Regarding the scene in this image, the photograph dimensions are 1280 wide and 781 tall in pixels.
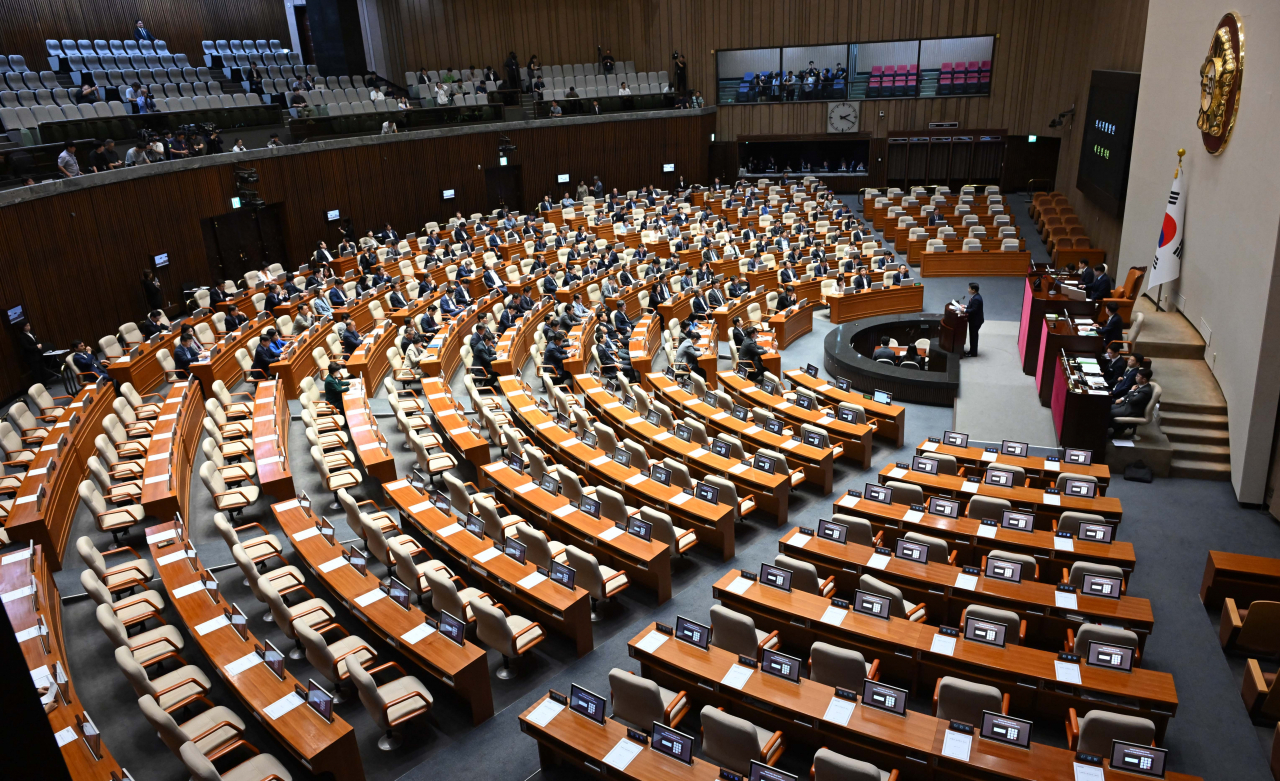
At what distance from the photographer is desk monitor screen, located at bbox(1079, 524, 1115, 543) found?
7.11 meters

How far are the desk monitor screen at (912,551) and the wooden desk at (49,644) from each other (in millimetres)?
5920

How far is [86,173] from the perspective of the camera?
1406cm

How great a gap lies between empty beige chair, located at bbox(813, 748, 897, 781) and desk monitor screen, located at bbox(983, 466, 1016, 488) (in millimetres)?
4928

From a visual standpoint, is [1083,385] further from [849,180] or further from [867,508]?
[849,180]

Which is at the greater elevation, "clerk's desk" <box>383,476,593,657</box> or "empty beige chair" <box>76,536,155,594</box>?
"empty beige chair" <box>76,536,155,594</box>

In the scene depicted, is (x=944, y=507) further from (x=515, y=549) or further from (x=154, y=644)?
(x=154, y=644)

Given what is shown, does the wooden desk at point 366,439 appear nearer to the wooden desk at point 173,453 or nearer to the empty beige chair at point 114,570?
the wooden desk at point 173,453

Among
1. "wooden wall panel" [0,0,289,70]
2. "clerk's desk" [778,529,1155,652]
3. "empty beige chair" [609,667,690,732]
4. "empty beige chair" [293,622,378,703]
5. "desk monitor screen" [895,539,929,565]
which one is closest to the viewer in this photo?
"empty beige chair" [609,667,690,732]

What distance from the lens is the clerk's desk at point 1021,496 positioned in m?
7.83

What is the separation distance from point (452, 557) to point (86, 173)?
11.5 metres

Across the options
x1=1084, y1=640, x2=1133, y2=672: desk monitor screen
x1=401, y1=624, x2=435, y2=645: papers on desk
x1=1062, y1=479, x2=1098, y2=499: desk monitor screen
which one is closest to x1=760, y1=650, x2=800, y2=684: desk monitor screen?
x1=1084, y1=640, x2=1133, y2=672: desk monitor screen

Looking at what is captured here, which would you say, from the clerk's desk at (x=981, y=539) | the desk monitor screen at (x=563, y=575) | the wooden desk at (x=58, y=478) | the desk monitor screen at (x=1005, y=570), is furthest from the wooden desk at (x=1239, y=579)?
the wooden desk at (x=58, y=478)

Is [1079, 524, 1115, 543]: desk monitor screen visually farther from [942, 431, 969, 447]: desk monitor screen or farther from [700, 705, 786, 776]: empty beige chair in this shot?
[700, 705, 786, 776]: empty beige chair

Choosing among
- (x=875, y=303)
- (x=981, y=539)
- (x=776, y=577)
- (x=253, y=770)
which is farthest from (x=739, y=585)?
(x=875, y=303)
